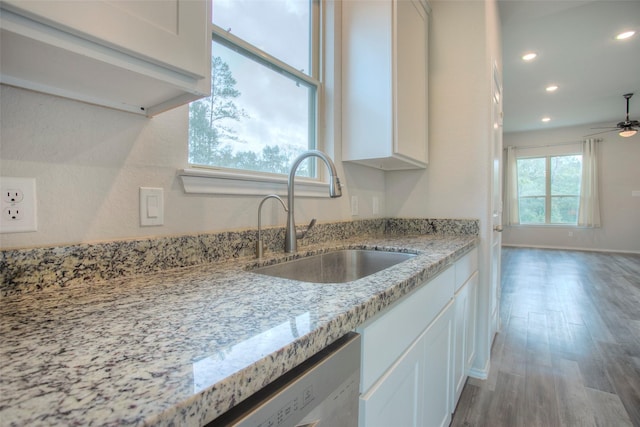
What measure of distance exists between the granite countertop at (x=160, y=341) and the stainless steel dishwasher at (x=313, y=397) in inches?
1.2

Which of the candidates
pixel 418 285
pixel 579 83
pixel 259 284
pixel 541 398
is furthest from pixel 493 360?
pixel 579 83

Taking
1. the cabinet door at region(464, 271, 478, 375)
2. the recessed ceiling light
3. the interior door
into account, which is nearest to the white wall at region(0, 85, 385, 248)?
the cabinet door at region(464, 271, 478, 375)

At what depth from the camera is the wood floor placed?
5.21 ft

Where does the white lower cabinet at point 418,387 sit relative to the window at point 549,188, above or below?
below

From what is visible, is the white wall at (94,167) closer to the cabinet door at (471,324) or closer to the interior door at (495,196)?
the cabinet door at (471,324)

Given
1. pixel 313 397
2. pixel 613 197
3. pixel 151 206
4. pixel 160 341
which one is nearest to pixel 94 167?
pixel 151 206

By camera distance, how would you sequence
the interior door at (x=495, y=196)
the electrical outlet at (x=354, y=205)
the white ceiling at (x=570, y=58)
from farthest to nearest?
1. the white ceiling at (x=570, y=58)
2. the interior door at (x=495, y=196)
3. the electrical outlet at (x=354, y=205)

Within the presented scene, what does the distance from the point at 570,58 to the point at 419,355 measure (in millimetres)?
4419

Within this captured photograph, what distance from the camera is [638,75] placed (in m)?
4.11

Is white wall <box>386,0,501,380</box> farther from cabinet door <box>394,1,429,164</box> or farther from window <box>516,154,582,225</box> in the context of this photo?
window <box>516,154,582,225</box>

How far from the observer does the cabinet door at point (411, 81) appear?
1651 millimetres

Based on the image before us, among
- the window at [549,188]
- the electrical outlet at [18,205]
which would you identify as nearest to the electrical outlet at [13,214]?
the electrical outlet at [18,205]

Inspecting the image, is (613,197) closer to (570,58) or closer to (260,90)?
(570,58)

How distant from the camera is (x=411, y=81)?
1.80m
